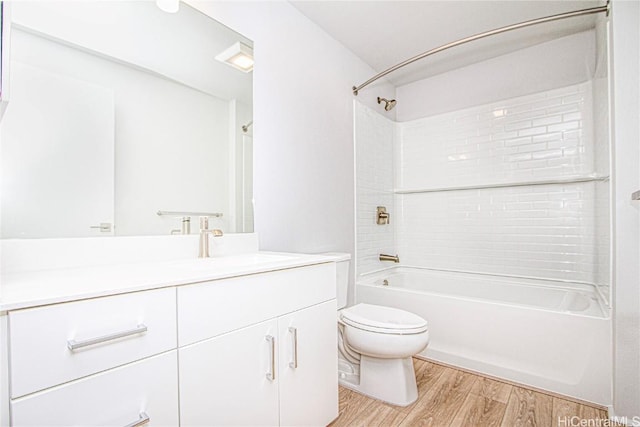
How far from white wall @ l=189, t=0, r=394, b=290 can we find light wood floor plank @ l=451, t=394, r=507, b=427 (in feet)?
3.91

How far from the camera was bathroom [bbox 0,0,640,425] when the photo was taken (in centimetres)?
144

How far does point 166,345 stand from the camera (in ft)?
2.85

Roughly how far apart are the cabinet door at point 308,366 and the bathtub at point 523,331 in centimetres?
100

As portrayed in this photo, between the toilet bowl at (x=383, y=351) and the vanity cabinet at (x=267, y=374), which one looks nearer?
the vanity cabinet at (x=267, y=374)

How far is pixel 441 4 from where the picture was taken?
200 cm

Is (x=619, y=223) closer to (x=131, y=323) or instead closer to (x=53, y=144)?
(x=131, y=323)

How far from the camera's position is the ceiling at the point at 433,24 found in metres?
2.01

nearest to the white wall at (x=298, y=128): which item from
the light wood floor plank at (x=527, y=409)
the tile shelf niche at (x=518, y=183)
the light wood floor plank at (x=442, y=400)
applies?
the tile shelf niche at (x=518, y=183)

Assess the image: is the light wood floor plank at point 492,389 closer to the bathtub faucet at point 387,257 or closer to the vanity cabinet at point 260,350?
the vanity cabinet at point 260,350

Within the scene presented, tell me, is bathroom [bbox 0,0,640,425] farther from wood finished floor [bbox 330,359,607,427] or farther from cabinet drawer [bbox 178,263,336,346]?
cabinet drawer [bbox 178,263,336,346]

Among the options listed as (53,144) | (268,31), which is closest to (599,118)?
(268,31)

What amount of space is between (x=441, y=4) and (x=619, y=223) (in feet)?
5.32

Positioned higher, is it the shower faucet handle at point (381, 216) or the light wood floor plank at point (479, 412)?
the shower faucet handle at point (381, 216)

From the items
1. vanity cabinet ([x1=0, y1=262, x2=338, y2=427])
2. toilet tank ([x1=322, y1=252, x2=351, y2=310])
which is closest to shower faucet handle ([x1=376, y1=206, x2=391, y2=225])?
toilet tank ([x1=322, y1=252, x2=351, y2=310])
